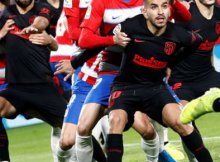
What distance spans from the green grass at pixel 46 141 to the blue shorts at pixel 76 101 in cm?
158

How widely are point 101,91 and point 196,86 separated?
1471 mm

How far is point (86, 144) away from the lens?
8.70m

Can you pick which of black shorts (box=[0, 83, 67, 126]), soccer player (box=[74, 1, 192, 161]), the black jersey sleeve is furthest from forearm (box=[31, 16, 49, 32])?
soccer player (box=[74, 1, 192, 161])

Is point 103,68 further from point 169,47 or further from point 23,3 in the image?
point 23,3

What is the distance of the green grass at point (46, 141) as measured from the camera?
11.0 metres

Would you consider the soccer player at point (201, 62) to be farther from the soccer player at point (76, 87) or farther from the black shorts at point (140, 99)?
the black shorts at point (140, 99)

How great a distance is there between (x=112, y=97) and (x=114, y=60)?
2.44 feet

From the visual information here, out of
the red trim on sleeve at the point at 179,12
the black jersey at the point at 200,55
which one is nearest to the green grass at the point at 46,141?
the black jersey at the point at 200,55

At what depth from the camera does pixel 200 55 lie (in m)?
9.77

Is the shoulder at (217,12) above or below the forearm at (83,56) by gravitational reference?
below

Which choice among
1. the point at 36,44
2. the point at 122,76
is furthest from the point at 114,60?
the point at 36,44

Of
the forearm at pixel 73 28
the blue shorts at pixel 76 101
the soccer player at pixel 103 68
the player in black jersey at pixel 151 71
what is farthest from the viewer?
the forearm at pixel 73 28

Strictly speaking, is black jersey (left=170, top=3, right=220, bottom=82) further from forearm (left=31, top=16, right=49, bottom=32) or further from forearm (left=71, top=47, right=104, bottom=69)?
forearm (left=71, top=47, right=104, bottom=69)

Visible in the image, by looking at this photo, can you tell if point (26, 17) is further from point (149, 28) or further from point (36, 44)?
point (149, 28)
